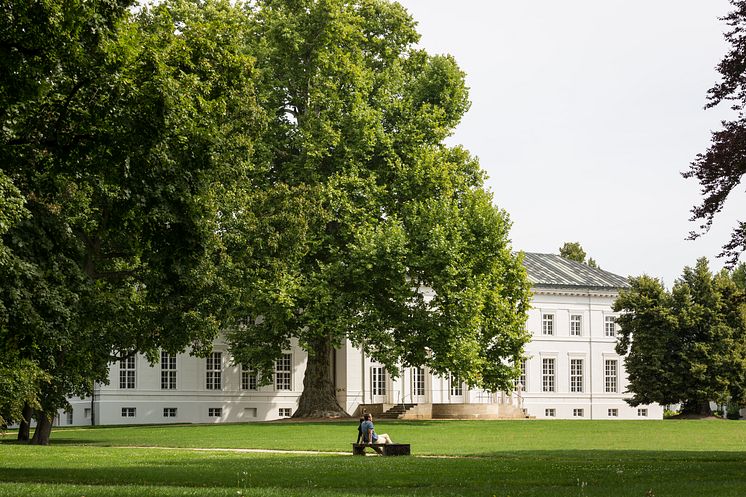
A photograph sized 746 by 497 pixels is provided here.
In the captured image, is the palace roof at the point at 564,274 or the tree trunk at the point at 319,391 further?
the palace roof at the point at 564,274

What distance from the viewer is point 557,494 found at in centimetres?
1883

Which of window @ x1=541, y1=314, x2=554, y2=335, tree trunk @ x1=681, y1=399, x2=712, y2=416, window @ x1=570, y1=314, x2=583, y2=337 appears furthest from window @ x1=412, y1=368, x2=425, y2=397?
tree trunk @ x1=681, y1=399, x2=712, y2=416

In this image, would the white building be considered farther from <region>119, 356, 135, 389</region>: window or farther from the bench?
the bench

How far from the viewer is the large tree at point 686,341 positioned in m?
71.6

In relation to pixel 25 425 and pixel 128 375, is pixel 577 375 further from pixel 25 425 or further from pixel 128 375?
pixel 25 425

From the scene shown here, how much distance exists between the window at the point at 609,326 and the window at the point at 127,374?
111ft

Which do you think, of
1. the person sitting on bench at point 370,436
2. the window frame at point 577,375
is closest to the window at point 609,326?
the window frame at point 577,375

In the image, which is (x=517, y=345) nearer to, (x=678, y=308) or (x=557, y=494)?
(x=678, y=308)

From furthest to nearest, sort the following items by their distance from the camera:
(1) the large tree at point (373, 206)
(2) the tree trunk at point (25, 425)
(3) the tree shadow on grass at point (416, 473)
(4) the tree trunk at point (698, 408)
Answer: (4) the tree trunk at point (698, 408) < (1) the large tree at point (373, 206) < (2) the tree trunk at point (25, 425) < (3) the tree shadow on grass at point (416, 473)

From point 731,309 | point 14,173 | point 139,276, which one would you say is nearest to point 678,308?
point 731,309

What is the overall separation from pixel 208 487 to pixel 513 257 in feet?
131

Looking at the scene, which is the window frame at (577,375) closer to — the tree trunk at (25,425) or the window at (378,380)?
the window at (378,380)

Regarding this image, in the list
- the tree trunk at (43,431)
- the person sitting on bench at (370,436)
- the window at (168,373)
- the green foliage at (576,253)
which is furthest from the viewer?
the green foliage at (576,253)

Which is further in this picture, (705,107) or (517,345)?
(517,345)
